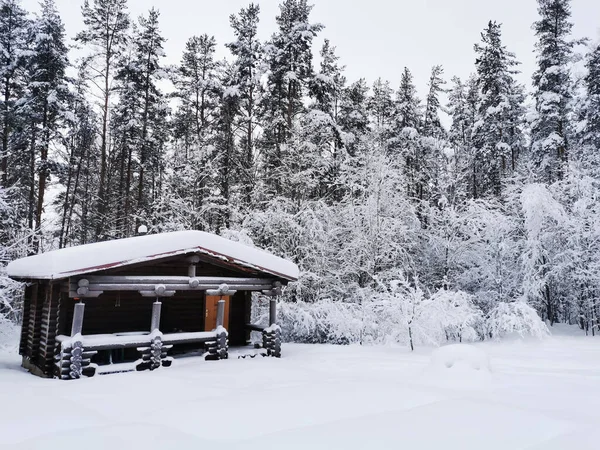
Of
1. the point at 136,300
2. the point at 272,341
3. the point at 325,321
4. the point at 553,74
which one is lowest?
the point at 272,341

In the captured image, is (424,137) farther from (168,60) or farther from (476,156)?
(168,60)

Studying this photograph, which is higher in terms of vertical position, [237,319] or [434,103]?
[434,103]

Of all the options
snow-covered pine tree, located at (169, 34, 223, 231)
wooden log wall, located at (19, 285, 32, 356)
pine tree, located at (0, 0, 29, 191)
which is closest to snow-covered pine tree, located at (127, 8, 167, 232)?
snow-covered pine tree, located at (169, 34, 223, 231)

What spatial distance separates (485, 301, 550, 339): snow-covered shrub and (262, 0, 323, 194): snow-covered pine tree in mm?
11544

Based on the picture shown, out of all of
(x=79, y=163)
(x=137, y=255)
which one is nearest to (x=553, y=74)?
(x=137, y=255)

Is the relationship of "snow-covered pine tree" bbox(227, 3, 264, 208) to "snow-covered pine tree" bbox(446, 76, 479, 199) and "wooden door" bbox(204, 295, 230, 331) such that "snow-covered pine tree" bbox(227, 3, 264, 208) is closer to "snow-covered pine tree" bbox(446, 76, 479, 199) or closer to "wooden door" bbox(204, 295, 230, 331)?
"wooden door" bbox(204, 295, 230, 331)

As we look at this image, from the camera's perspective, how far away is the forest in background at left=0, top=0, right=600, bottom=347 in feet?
57.7

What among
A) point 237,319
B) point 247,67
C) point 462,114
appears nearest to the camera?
point 237,319

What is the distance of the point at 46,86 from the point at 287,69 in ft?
41.8

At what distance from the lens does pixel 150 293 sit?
1107cm

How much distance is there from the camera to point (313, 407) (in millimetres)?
7289

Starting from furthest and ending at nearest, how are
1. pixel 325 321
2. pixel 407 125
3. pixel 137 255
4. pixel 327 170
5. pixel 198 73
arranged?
pixel 407 125 < pixel 198 73 < pixel 327 170 < pixel 325 321 < pixel 137 255

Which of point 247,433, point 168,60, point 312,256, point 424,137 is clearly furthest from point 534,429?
point 168,60

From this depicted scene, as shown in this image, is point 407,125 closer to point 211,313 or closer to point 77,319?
point 211,313
